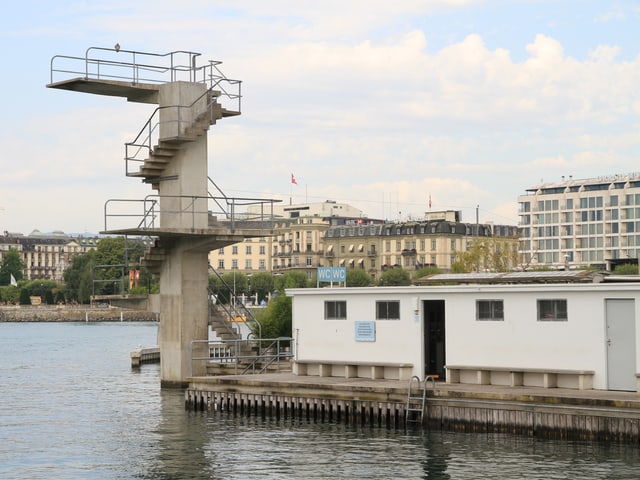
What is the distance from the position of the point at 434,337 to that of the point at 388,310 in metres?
1.79

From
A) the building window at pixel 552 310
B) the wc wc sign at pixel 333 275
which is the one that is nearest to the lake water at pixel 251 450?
the building window at pixel 552 310

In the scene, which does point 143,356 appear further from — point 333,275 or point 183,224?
point 333,275

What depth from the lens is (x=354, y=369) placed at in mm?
38656

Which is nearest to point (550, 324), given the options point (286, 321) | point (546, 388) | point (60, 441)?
point (546, 388)

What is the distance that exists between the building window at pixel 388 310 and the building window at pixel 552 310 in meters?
5.31

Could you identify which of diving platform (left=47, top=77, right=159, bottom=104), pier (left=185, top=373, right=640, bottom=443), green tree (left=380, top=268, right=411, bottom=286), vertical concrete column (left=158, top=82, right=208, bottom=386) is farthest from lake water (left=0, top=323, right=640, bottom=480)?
green tree (left=380, top=268, right=411, bottom=286)

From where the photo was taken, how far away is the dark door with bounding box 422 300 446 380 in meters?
36.9

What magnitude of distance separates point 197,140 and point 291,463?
19993mm

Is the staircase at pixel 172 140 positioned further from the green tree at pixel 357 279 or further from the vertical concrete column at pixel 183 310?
Answer: the green tree at pixel 357 279

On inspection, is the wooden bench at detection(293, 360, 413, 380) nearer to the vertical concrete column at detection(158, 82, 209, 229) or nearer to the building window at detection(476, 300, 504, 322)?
the building window at detection(476, 300, 504, 322)

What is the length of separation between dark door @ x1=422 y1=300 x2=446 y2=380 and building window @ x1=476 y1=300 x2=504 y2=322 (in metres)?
1.92

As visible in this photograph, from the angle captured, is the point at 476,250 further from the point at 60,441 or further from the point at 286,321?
the point at 60,441

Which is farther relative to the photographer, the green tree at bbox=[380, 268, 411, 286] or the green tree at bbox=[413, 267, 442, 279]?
the green tree at bbox=[380, 268, 411, 286]

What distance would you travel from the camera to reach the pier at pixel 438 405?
29891 mm
